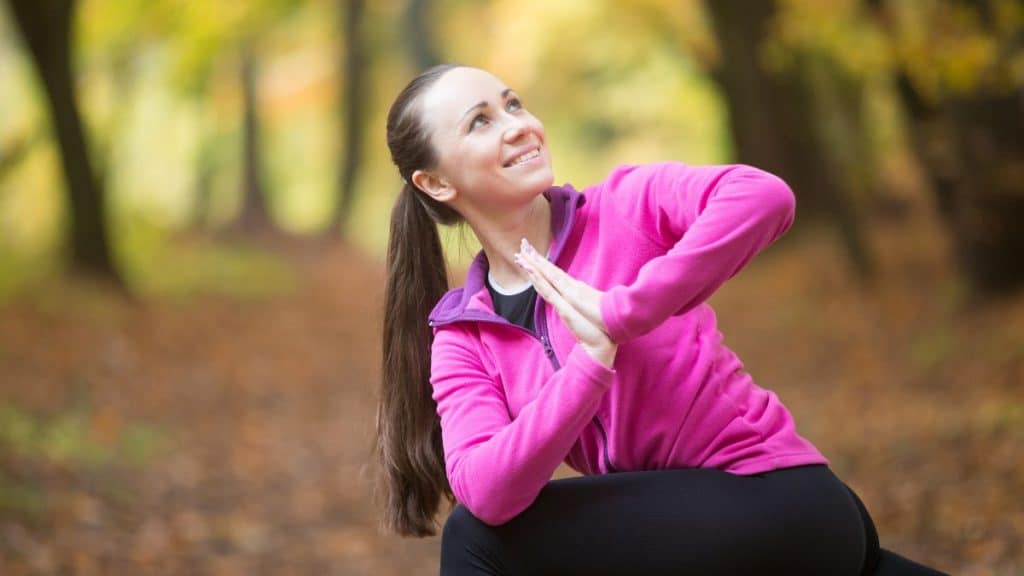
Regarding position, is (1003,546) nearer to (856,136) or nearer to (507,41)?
(856,136)

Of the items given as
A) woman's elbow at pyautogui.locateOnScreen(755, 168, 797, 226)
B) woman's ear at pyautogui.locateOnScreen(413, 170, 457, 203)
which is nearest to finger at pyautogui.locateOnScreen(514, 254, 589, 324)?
woman's ear at pyautogui.locateOnScreen(413, 170, 457, 203)

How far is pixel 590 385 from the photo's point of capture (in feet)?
6.18

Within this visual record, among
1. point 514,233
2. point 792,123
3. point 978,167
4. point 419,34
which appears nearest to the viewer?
point 514,233

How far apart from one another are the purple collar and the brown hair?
0.26 feet

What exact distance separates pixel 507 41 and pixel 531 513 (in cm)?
2023

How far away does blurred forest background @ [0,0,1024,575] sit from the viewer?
584 centimetres

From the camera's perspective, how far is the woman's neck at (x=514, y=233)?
224 cm

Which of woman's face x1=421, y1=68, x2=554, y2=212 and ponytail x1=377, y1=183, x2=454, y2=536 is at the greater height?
woman's face x1=421, y1=68, x2=554, y2=212

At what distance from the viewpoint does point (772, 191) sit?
195cm

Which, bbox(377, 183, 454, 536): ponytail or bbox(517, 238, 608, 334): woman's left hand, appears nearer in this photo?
bbox(517, 238, 608, 334): woman's left hand

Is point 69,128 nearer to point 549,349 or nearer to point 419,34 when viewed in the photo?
point 549,349

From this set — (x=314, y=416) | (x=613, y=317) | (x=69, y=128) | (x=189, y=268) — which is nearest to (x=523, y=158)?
(x=613, y=317)

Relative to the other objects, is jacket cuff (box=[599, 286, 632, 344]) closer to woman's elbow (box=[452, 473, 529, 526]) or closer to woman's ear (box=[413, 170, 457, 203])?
woman's elbow (box=[452, 473, 529, 526])

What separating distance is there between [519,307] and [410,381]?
0.96 ft
